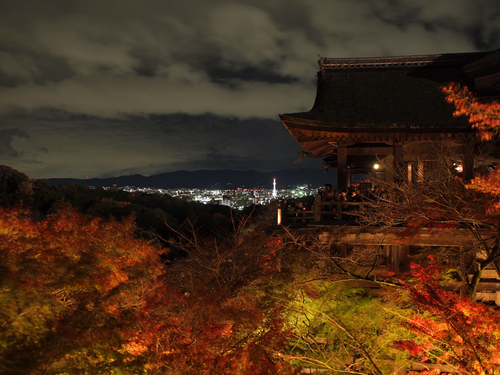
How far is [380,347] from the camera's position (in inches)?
354

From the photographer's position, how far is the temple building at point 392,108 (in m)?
10.3

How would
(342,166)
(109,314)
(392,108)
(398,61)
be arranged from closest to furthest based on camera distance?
(109,314), (342,166), (392,108), (398,61)

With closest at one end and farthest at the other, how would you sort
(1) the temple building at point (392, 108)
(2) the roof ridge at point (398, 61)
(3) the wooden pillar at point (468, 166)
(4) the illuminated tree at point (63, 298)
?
1. (4) the illuminated tree at point (63, 298)
2. (1) the temple building at point (392, 108)
3. (3) the wooden pillar at point (468, 166)
4. (2) the roof ridge at point (398, 61)

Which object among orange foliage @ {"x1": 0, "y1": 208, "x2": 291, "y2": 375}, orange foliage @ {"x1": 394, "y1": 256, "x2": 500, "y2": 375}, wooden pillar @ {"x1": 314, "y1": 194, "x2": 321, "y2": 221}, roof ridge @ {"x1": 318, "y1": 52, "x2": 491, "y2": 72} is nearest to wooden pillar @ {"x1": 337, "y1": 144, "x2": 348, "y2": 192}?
wooden pillar @ {"x1": 314, "y1": 194, "x2": 321, "y2": 221}

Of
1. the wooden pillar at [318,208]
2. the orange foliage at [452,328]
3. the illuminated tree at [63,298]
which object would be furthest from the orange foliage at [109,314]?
the orange foliage at [452,328]

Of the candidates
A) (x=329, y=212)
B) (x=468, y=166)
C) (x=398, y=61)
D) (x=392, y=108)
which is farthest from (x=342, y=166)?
(x=398, y=61)

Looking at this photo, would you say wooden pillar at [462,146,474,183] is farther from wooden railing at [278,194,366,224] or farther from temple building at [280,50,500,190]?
wooden railing at [278,194,366,224]

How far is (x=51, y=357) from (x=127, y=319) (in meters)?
3.27

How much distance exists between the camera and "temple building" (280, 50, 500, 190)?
33.7ft

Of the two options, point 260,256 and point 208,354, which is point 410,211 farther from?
point 208,354

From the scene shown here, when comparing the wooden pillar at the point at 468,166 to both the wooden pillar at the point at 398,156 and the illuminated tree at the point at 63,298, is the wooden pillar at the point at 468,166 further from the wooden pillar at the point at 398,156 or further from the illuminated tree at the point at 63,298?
the illuminated tree at the point at 63,298

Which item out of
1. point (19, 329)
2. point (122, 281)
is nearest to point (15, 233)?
point (122, 281)

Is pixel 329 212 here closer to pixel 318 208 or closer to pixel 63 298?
pixel 318 208

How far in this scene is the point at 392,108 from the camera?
11555 mm
